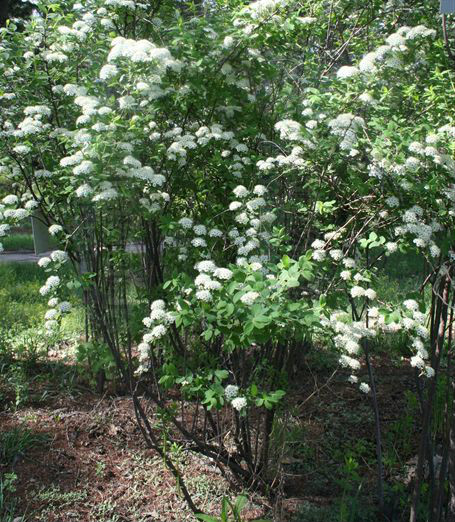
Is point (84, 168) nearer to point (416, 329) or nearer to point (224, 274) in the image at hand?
point (224, 274)

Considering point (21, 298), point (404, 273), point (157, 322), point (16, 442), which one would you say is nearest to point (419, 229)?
point (157, 322)

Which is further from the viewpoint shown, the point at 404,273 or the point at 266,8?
the point at 404,273

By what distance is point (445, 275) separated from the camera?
250 centimetres

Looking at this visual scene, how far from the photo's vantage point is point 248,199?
2906 millimetres

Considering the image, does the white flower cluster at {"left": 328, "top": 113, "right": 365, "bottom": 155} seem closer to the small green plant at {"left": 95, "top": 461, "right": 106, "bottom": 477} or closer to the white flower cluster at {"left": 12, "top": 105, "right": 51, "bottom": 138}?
the white flower cluster at {"left": 12, "top": 105, "right": 51, "bottom": 138}

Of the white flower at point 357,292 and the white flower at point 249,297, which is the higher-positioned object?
the white flower at point 249,297

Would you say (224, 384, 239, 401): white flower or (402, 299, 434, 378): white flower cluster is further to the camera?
(224, 384, 239, 401): white flower

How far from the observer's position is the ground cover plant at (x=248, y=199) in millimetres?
2361

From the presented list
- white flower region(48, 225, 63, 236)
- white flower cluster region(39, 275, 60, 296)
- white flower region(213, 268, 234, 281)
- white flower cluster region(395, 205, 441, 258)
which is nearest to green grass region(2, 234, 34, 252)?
white flower region(48, 225, 63, 236)

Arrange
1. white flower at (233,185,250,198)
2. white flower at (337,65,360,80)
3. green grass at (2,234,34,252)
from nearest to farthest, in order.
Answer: white flower at (337,65,360,80)
white flower at (233,185,250,198)
green grass at (2,234,34,252)

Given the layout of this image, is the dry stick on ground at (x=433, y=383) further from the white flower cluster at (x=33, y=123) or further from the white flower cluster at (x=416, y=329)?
the white flower cluster at (x=33, y=123)

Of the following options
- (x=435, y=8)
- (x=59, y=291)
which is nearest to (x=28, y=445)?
(x=59, y=291)

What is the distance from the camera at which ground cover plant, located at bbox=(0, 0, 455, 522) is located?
2361mm

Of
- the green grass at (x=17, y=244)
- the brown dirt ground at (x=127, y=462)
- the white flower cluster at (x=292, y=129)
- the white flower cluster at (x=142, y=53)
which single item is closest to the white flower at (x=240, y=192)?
the white flower cluster at (x=292, y=129)
